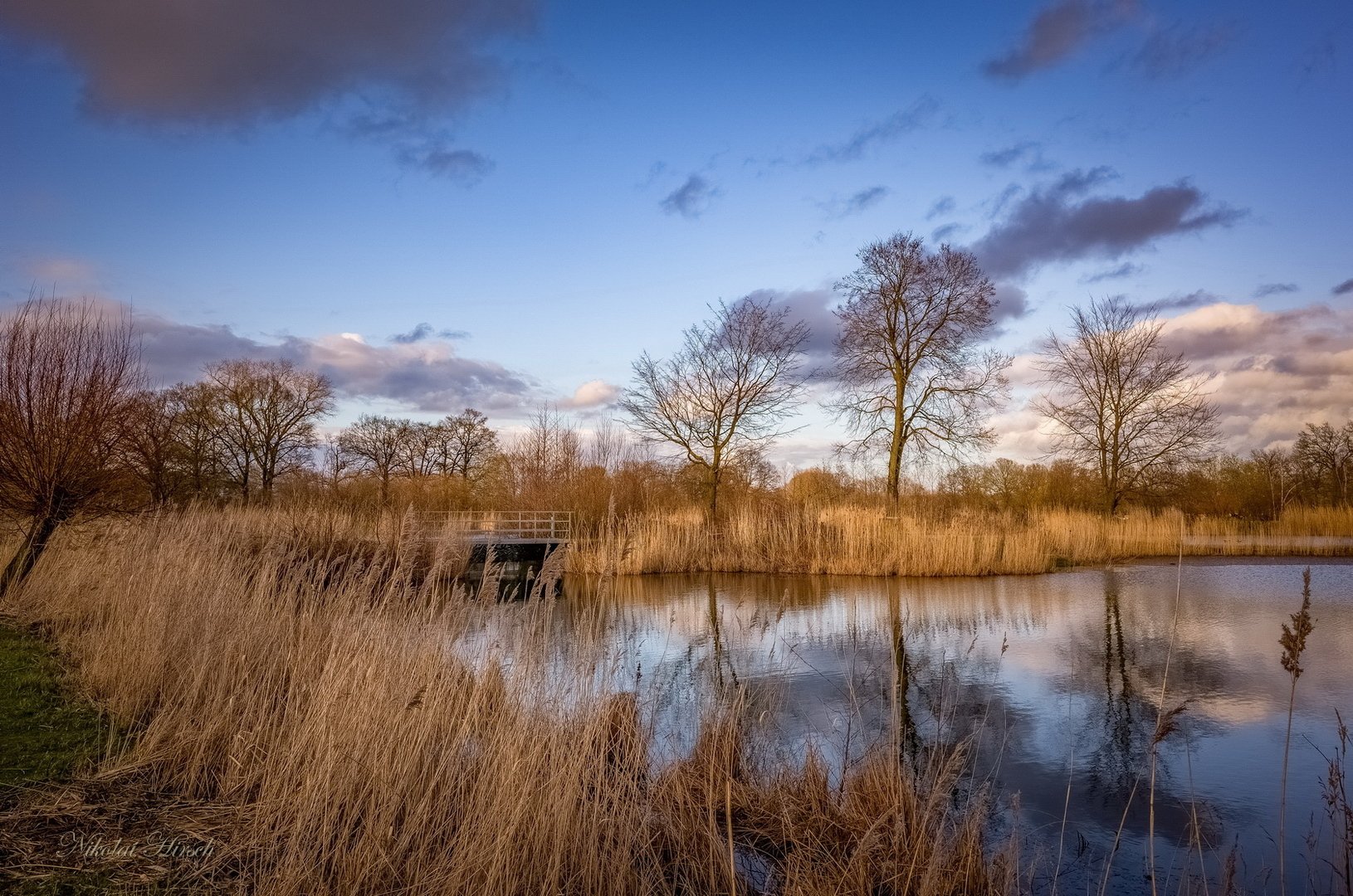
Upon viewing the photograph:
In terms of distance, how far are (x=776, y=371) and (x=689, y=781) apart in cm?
1763

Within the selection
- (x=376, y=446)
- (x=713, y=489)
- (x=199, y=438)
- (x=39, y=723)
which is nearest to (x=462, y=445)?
(x=376, y=446)

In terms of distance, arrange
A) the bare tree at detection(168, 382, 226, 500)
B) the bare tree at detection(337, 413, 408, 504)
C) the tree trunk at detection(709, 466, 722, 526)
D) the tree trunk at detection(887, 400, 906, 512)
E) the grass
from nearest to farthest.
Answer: the grass → the tree trunk at detection(887, 400, 906, 512) → the tree trunk at detection(709, 466, 722, 526) → the bare tree at detection(168, 382, 226, 500) → the bare tree at detection(337, 413, 408, 504)

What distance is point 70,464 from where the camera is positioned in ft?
26.4

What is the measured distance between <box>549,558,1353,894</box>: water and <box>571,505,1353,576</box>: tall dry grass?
10.4ft

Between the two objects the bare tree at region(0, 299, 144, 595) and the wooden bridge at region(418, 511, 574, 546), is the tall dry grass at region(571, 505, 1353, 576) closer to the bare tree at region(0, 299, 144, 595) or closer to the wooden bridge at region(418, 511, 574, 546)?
the wooden bridge at region(418, 511, 574, 546)

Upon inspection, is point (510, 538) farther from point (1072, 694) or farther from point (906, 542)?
point (1072, 694)

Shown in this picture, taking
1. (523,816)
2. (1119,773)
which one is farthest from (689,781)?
(1119,773)

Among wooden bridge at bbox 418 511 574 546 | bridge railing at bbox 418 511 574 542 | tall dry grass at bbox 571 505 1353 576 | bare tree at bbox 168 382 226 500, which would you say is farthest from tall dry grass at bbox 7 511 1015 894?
bare tree at bbox 168 382 226 500

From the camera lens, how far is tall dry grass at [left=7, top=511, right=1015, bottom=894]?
2.98 metres

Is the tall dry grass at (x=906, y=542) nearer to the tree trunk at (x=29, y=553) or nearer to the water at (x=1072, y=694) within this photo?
the water at (x=1072, y=694)

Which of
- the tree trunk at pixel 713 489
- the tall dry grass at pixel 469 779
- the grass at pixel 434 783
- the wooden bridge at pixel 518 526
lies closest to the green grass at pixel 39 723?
the grass at pixel 434 783

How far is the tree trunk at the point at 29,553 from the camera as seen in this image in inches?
328

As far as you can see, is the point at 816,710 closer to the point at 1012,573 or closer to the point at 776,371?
the point at 1012,573

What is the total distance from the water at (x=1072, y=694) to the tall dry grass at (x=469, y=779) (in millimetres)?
389
